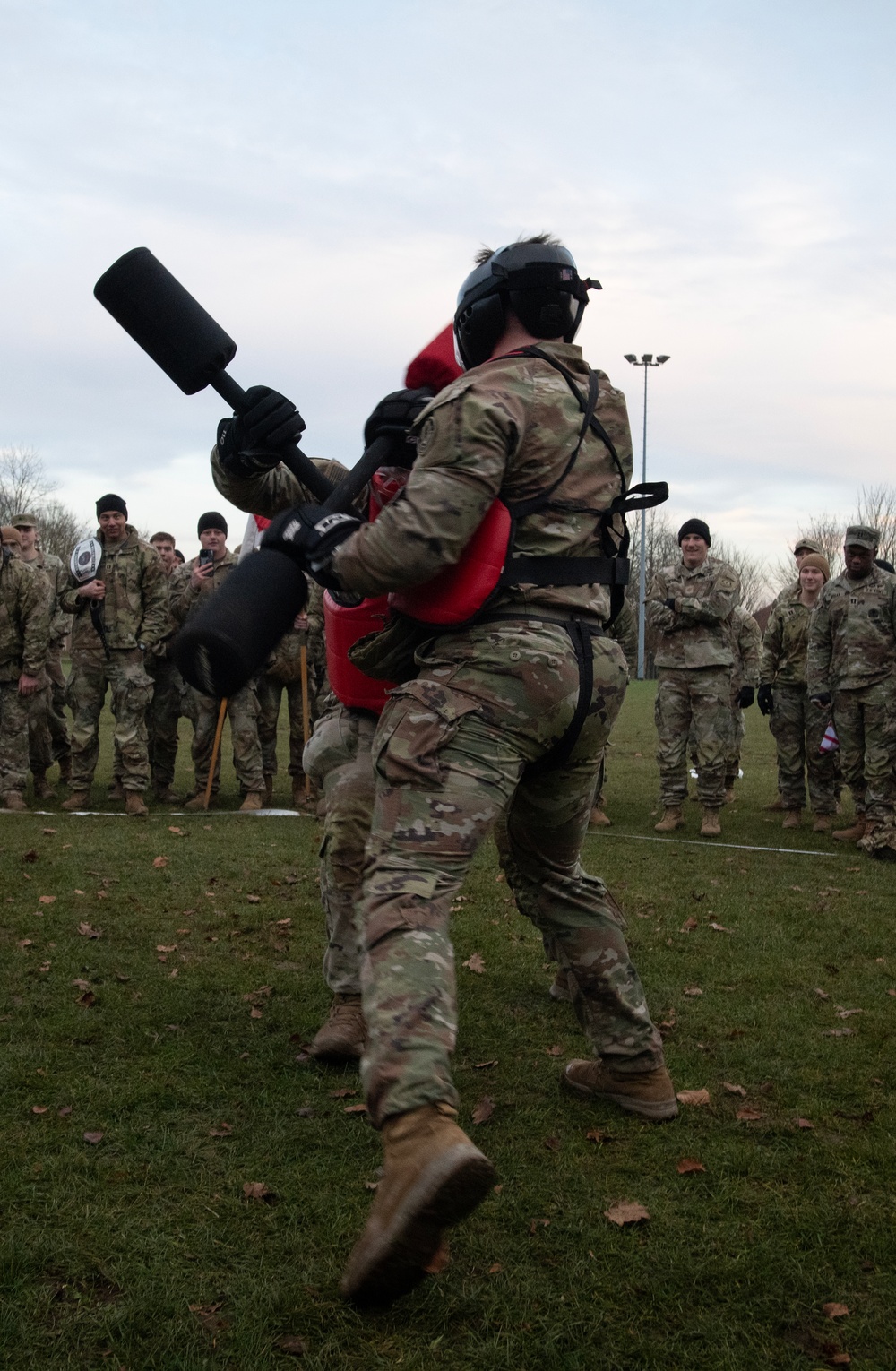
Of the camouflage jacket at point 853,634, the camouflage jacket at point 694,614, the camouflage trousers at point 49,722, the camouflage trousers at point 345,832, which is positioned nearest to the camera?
the camouflage trousers at point 345,832

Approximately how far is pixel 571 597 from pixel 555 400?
556 millimetres

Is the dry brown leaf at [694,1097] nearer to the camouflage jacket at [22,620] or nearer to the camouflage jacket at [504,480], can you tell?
the camouflage jacket at [504,480]

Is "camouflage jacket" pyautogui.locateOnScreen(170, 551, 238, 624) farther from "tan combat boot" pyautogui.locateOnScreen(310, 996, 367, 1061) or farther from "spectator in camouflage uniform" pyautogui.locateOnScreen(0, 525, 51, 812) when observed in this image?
"tan combat boot" pyautogui.locateOnScreen(310, 996, 367, 1061)

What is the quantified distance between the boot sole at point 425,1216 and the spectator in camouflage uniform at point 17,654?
9598mm

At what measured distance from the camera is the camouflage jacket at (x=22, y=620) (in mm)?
11406

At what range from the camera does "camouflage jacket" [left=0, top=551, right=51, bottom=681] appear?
11.4 metres

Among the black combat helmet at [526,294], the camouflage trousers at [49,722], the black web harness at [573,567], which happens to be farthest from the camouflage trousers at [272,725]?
the black web harness at [573,567]

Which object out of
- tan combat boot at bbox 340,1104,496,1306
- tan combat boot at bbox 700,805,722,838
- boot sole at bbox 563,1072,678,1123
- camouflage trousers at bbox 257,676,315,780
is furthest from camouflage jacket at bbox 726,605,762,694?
tan combat boot at bbox 340,1104,496,1306

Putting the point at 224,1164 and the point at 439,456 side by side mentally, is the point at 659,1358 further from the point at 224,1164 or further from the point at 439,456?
the point at 439,456

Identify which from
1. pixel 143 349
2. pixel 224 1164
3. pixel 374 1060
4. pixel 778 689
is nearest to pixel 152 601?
pixel 778 689

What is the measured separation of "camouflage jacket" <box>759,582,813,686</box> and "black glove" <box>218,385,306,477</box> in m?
9.63

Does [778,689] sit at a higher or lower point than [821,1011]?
higher

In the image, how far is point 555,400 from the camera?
3.38 meters

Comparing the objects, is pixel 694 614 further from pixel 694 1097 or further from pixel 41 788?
pixel 694 1097
